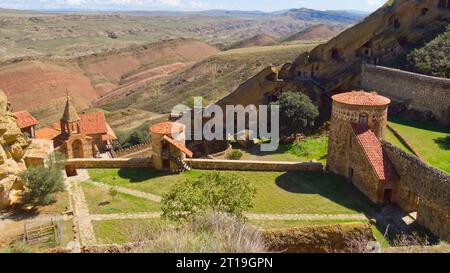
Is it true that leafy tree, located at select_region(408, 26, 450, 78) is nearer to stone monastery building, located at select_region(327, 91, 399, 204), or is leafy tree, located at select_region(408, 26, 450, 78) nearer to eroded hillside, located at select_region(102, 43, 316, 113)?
stone monastery building, located at select_region(327, 91, 399, 204)

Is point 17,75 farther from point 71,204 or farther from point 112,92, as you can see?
point 71,204

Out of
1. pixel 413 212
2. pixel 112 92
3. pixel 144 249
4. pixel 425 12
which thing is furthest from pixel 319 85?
pixel 112 92

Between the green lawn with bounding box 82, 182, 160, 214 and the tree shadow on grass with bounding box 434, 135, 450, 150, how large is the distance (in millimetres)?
17867

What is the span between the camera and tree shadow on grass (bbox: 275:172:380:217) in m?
21.0

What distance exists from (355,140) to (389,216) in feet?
15.9

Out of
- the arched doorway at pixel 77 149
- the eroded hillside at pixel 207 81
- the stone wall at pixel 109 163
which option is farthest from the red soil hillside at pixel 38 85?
the stone wall at pixel 109 163

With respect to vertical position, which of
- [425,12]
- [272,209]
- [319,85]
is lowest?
[272,209]

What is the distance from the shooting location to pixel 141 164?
2684 cm

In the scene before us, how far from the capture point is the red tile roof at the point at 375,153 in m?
20.8

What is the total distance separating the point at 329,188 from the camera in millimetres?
23203

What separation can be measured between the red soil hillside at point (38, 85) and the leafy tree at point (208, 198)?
255ft

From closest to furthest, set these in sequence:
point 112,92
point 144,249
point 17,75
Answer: point 144,249
point 17,75
point 112,92

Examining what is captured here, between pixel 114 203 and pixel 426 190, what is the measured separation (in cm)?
1546
